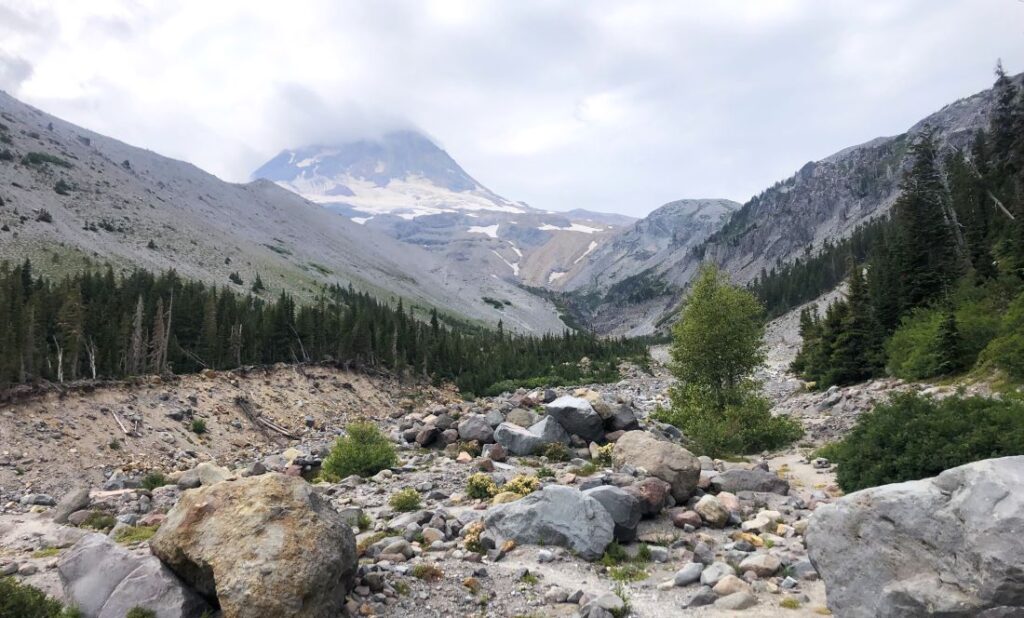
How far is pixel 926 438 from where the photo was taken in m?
14.5

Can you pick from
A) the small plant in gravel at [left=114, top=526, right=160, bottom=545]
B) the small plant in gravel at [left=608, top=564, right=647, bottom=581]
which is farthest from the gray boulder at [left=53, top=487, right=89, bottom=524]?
the small plant in gravel at [left=608, top=564, right=647, bottom=581]

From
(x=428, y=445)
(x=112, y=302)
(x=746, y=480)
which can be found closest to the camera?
(x=746, y=480)

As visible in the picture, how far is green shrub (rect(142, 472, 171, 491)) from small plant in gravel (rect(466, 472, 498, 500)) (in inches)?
622

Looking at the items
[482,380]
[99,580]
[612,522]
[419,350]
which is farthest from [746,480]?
[419,350]

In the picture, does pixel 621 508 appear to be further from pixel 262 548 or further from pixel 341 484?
pixel 341 484

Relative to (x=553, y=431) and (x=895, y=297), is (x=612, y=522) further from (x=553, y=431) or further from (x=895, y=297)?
(x=895, y=297)

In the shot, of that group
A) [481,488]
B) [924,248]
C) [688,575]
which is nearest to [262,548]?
[688,575]

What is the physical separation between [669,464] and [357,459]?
13596mm

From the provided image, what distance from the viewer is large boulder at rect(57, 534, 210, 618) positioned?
389 inches

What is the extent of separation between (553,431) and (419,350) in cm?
5632

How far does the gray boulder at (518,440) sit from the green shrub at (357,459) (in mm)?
5088

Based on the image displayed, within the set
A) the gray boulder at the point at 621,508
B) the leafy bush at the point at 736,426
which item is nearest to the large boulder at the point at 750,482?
the gray boulder at the point at 621,508

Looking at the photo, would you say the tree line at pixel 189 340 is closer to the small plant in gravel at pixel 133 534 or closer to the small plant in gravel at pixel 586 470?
the small plant in gravel at pixel 133 534

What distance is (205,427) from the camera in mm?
37062
